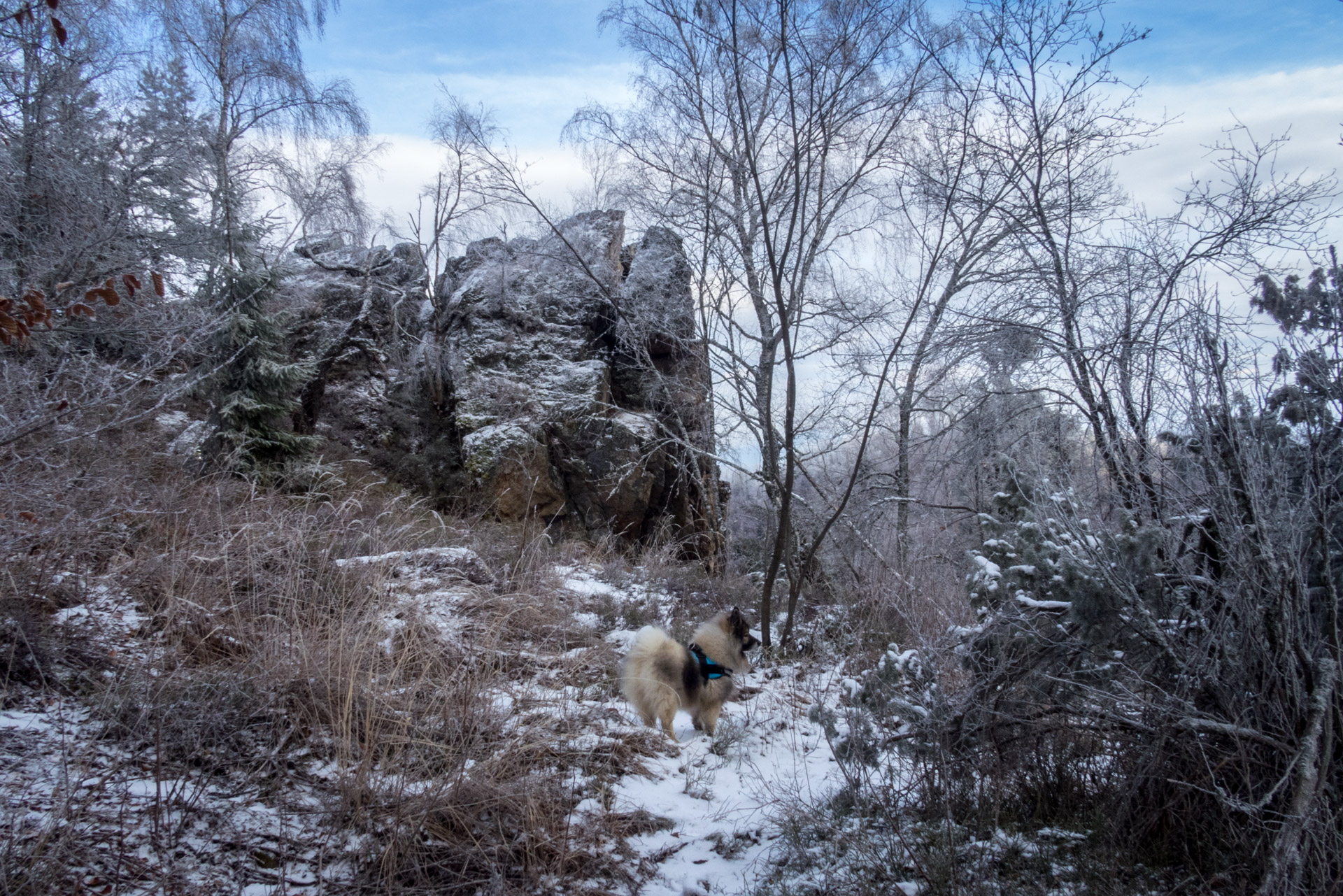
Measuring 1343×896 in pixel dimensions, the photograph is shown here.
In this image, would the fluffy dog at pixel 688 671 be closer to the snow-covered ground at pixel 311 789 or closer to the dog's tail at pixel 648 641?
the dog's tail at pixel 648 641

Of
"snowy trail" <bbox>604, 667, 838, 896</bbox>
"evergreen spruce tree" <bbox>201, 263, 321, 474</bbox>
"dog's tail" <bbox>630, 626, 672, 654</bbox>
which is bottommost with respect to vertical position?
"snowy trail" <bbox>604, 667, 838, 896</bbox>

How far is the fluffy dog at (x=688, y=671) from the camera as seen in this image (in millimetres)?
4449

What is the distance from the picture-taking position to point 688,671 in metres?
4.65

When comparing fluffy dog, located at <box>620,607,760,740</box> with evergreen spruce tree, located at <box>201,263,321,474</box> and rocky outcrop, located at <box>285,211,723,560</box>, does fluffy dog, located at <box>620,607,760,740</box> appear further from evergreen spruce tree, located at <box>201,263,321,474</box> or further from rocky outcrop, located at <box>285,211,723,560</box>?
evergreen spruce tree, located at <box>201,263,321,474</box>

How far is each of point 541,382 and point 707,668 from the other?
8.24 m

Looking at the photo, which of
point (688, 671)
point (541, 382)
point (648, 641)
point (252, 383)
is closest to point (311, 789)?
point (648, 641)

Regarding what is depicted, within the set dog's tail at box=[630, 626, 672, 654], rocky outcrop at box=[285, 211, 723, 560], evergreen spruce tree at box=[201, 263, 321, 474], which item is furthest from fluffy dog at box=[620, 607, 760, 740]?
evergreen spruce tree at box=[201, 263, 321, 474]

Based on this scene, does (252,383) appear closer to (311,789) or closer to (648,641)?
(648,641)

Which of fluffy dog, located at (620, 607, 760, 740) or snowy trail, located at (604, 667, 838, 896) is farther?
fluffy dog, located at (620, 607, 760, 740)

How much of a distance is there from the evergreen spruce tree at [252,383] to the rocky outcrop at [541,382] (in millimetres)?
2767

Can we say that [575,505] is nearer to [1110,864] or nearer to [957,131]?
[957,131]

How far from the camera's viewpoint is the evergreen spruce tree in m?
8.97

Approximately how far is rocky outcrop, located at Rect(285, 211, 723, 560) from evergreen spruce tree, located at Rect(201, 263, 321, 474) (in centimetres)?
277

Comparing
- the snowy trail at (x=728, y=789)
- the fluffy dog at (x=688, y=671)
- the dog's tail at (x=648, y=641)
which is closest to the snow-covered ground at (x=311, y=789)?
the snowy trail at (x=728, y=789)
